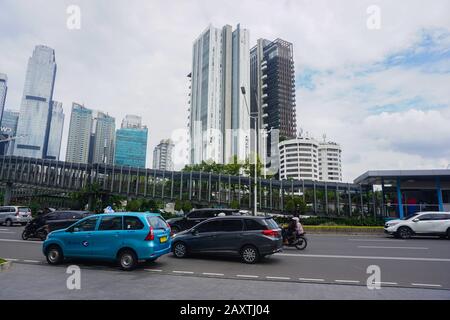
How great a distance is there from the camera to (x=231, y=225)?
33.4ft

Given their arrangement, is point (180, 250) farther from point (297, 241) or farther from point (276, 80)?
point (276, 80)

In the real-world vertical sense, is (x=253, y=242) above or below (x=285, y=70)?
below

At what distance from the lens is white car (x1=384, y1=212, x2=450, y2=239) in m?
16.4

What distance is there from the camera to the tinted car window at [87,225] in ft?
29.7

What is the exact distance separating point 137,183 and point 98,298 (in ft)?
105

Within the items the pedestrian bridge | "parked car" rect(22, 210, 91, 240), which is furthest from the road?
the pedestrian bridge

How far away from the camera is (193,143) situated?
86.7m

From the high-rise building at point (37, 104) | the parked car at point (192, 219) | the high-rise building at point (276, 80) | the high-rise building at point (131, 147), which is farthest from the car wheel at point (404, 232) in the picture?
the high-rise building at point (276, 80)

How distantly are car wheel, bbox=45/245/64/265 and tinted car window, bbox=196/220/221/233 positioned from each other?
4610 mm

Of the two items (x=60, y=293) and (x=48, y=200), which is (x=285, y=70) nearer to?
(x=48, y=200)

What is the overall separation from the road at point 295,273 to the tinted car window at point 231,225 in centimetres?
115

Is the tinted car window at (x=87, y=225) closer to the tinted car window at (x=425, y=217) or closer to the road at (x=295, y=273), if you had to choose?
the road at (x=295, y=273)

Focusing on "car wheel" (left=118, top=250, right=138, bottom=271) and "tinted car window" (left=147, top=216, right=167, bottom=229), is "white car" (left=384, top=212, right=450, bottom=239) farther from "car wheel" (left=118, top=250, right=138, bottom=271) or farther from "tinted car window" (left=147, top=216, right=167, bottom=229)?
"car wheel" (left=118, top=250, right=138, bottom=271)
